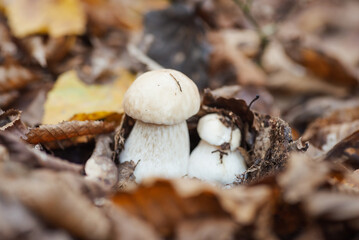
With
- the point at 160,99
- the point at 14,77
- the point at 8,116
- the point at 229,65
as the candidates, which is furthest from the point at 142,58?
the point at 160,99

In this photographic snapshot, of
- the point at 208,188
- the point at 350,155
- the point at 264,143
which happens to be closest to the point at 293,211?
the point at 208,188

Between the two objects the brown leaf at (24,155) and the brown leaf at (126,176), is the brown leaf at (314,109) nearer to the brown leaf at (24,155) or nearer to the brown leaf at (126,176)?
the brown leaf at (126,176)

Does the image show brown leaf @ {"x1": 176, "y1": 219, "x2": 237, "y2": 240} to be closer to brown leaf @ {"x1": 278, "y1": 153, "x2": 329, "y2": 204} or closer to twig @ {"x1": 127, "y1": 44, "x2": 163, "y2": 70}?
brown leaf @ {"x1": 278, "y1": 153, "x2": 329, "y2": 204}

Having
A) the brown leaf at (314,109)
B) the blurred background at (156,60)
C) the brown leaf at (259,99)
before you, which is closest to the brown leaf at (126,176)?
the blurred background at (156,60)

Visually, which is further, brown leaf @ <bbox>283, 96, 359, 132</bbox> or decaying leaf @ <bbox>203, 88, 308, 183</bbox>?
brown leaf @ <bbox>283, 96, 359, 132</bbox>

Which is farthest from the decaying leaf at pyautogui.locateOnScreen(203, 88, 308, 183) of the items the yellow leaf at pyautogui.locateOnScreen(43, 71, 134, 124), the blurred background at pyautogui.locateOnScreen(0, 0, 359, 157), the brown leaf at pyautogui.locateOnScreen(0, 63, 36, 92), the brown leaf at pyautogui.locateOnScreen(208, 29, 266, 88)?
the brown leaf at pyautogui.locateOnScreen(0, 63, 36, 92)

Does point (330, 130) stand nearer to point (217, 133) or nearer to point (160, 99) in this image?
point (217, 133)
